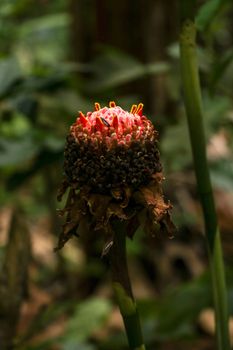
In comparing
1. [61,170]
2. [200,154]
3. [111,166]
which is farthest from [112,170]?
[61,170]

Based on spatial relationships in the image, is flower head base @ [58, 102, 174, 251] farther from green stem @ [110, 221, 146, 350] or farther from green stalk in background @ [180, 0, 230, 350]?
green stalk in background @ [180, 0, 230, 350]

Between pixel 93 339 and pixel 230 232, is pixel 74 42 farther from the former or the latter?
pixel 93 339

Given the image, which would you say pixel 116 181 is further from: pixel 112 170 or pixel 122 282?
pixel 122 282

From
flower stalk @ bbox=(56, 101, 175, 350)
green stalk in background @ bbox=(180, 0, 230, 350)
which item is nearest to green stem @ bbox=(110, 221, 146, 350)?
flower stalk @ bbox=(56, 101, 175, 350)

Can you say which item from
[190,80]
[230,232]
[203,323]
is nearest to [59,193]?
[190,80]

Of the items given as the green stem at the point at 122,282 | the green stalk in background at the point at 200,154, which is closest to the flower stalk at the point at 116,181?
the green stem at the point at 122,282

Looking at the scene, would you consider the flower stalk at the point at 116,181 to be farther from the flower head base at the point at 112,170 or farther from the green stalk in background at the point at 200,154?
the green stalk in background at the point at 200,154

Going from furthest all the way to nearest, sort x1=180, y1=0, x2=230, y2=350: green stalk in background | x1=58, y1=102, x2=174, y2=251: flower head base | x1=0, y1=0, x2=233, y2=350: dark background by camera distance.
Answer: x1=0, y1=0, x2=233, y2=350: dark background, x1=180, y1=0, x2=230, y2=350: green stalk in background, x1=58, y1=102, x2=174, y2=251: flower head base
